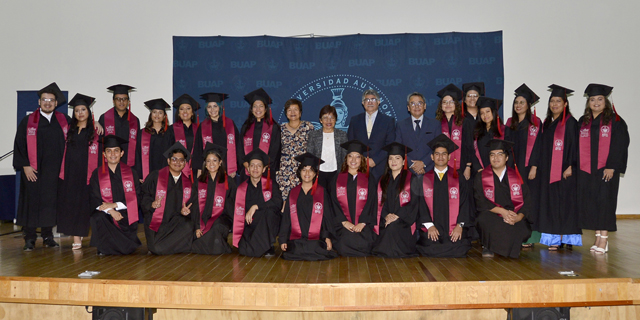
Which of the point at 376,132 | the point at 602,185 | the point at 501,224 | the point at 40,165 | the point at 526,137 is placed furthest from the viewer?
the point at 376,132

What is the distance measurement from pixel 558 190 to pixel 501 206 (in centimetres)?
83

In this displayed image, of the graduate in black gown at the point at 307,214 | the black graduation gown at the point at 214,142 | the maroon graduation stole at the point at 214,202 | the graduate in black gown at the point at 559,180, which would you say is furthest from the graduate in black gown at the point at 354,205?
the graduate in black gown at the point at 559,180

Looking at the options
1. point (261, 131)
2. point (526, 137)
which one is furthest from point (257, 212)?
point (526, 137)

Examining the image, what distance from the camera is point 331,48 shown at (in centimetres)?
716

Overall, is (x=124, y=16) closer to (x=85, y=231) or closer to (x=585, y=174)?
(x=85, y=231)

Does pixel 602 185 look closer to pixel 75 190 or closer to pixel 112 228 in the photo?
pixel 112 228

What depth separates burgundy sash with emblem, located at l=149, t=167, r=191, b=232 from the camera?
4789 mm

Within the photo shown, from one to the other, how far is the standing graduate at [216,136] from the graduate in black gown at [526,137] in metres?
3.27

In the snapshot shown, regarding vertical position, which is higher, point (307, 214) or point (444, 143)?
point (444, 143)

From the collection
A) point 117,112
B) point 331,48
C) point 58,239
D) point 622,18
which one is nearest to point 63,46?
point 117,112

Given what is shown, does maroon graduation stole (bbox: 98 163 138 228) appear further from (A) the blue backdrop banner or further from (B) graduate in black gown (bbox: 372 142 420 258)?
(B) graduate in black gown (bbox: 372 142 420 258)

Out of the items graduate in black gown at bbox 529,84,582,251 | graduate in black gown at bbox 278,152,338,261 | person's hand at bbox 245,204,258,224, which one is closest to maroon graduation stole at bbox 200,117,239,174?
person's hand at bbox 245,204,258,224

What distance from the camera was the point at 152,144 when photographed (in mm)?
5742

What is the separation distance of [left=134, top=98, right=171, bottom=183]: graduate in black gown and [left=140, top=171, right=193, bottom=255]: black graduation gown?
0.82 metres
